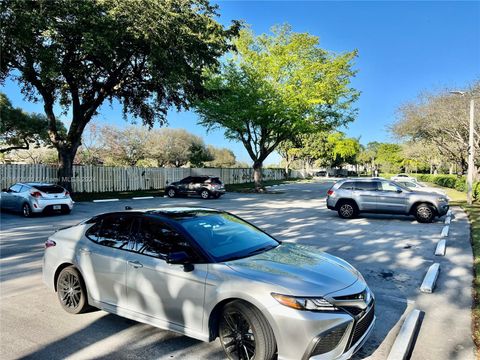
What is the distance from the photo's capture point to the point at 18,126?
3028 cm

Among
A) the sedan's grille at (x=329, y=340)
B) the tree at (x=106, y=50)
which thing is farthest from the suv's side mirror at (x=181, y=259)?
the tree at (x=106, y=50)

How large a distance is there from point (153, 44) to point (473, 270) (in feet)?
57.2

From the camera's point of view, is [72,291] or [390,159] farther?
[390,159]

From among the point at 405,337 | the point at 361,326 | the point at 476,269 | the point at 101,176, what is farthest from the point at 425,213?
the point at 101,176

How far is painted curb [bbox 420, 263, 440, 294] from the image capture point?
247 inches

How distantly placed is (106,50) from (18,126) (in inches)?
637

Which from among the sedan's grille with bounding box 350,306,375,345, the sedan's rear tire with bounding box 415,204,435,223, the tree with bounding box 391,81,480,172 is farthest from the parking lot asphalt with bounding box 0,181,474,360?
the tree with bounding box 391,81,480,172

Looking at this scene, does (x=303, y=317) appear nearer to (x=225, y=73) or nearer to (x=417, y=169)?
(x=225, y=73)

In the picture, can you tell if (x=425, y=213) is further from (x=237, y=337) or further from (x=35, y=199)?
(x=35, y=199)

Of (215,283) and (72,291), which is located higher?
(215,283)

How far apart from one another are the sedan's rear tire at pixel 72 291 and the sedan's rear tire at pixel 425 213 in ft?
42.8

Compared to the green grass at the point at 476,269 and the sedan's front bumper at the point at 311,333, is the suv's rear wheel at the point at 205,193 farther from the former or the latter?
the sedan's front bumper at the point at 311,333

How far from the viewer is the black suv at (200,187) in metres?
26.0

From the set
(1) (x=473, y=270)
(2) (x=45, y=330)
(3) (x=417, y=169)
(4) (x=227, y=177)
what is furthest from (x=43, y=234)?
(3) (x=417, y=169)
